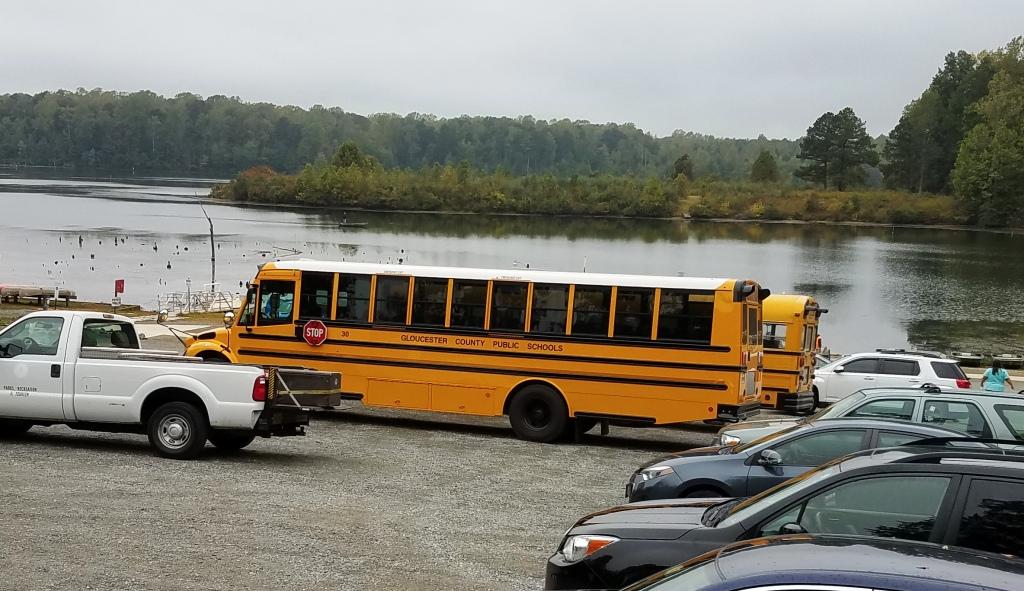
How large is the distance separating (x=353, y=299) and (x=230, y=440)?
4821mm

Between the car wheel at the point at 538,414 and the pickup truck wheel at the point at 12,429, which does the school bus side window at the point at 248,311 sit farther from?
the car wheel at the point at 538,414

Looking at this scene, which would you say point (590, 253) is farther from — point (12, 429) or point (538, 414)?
point (12, 429)

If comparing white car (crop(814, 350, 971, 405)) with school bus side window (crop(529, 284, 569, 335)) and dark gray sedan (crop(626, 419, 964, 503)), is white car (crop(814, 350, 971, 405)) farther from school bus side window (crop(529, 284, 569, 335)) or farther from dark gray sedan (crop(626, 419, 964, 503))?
dark gray sedan (crop(626, 419, 964, 503))

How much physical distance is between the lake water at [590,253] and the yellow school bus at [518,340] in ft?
123

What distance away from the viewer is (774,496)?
23.0 feet

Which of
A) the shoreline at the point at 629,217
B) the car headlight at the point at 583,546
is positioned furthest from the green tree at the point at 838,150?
the car headlight at the point at 583,546

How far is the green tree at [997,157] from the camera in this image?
436 ft

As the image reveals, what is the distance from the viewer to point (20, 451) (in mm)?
14844

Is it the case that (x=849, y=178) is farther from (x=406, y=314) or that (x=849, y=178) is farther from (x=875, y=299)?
(x=406, y=314)

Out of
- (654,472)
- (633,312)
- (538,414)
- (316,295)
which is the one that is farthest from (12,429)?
(654,472)

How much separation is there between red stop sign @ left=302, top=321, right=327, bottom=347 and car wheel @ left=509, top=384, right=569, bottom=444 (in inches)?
139

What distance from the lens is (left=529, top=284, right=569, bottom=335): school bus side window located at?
1889cm

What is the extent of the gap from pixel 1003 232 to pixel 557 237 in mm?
54580

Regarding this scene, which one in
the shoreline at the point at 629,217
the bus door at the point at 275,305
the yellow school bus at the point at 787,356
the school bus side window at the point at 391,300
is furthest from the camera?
the shoreline at the point at 629,217
